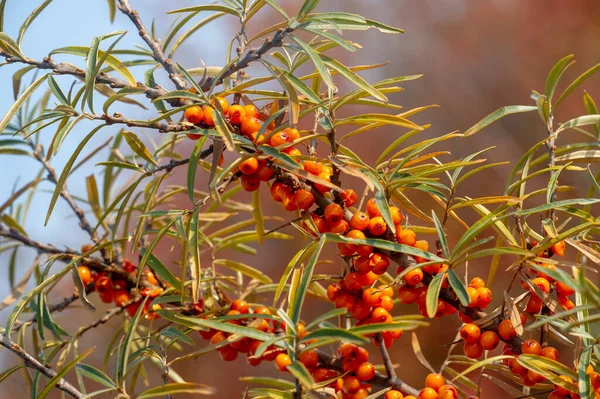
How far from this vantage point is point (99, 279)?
2.57ft

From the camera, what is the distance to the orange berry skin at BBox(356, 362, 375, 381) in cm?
57

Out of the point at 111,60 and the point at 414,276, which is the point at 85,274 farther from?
the point at 414,276

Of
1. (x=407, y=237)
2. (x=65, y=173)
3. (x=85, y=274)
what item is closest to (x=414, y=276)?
(x=407, y=237)

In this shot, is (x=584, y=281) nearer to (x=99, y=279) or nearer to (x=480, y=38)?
(x=99, y=279)

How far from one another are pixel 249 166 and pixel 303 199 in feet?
0.21

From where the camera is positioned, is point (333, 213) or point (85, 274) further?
point (85, 274)

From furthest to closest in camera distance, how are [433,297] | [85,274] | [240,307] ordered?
[85,274], [240,307], [433,297]

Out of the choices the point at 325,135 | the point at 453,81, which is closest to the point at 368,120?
the point at 325,135

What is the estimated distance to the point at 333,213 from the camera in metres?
0.53

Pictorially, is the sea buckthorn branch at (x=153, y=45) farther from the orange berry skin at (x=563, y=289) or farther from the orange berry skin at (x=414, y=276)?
the orange berry skin at (x=563, y=289)

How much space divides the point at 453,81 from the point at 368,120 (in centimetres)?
125

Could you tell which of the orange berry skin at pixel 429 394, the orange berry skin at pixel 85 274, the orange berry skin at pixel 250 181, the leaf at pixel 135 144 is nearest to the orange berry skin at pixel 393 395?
the orange berry skin at pixel 429 394

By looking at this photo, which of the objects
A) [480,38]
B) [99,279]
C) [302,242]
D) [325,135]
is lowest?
[302,242]

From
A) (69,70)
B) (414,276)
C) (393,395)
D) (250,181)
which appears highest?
(69,70)
